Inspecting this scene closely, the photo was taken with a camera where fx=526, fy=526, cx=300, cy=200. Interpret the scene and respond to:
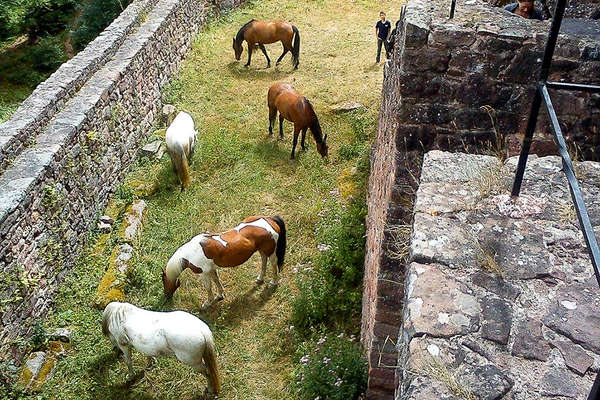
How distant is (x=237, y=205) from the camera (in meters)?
8.63

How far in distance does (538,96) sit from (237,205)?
6.73m

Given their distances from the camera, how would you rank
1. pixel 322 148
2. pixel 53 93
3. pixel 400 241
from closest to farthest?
pixel 400 241, pixel 53 93, pixel 322 148

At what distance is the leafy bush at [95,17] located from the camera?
1523 centimetres

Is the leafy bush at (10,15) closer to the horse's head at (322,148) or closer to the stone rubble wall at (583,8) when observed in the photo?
the horse's head at (322,148)

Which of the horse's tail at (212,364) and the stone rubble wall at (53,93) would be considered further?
the stone rubble wall at (53,93)

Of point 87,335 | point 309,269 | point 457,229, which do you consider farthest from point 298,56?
point 457,229

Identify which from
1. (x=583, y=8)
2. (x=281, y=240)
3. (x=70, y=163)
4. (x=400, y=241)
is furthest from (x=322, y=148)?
(x=400, y=241)

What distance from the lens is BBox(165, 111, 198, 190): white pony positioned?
8.98m

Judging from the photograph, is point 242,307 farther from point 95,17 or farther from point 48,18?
point 48,18

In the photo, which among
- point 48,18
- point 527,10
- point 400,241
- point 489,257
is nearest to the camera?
point 489,257

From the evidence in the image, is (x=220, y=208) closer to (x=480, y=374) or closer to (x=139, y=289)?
(x=139, y=289)

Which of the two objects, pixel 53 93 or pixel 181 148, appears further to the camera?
pixel 181 148

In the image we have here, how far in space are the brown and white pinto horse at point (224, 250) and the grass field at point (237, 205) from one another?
14.7 inches

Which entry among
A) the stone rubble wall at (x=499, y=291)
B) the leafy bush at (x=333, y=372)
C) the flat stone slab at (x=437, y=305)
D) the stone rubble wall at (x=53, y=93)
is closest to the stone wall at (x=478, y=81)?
the stone rubble wall at (x=499, y=291)
